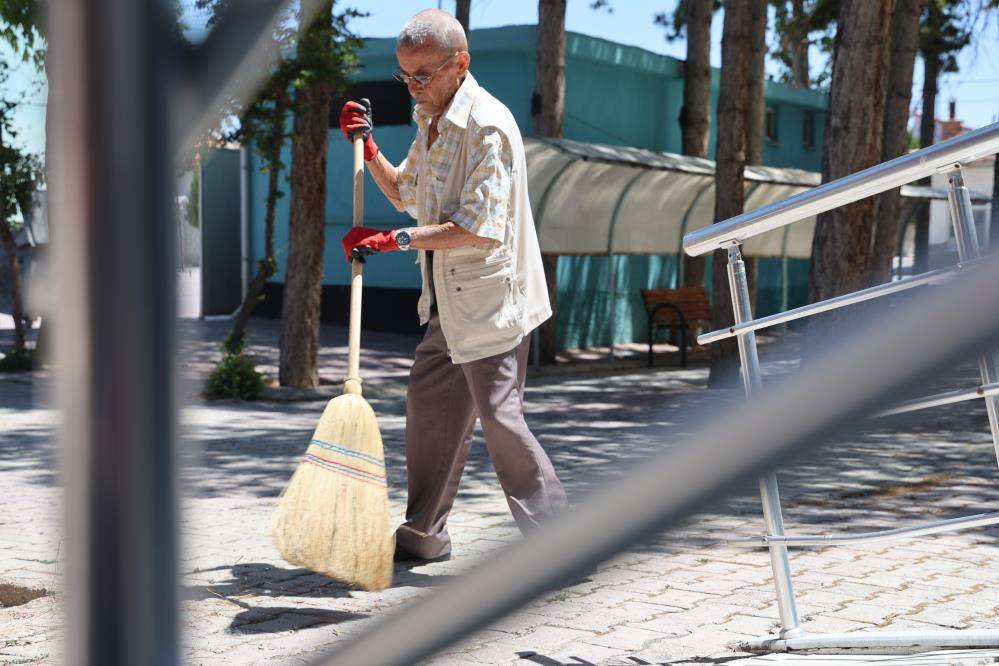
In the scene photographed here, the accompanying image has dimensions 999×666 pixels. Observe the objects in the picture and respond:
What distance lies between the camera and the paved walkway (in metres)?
0.44

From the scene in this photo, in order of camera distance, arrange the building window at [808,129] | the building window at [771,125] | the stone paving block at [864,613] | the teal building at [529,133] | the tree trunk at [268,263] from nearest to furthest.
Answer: the stone paving block at [864,613], the tree trunk at [268,263], the teal building at [529,133], the building window at [771,125], the building window at [808,129]

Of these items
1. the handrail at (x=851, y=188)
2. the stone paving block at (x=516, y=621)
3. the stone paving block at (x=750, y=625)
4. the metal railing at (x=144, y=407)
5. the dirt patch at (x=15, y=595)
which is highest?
the handrail at (x=851, y=188)

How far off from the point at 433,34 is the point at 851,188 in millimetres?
1652

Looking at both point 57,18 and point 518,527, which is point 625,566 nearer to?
point 518,527

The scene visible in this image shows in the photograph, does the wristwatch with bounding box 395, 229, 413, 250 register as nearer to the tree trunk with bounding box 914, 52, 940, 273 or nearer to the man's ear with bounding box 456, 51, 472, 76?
the man's ear with bounding box 456, 51, 472, 76

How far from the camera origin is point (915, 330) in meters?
0.35

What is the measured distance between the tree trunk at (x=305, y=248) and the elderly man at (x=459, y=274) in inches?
293

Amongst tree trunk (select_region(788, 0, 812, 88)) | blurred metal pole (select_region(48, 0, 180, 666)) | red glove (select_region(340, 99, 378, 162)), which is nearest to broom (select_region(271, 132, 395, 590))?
red glove (select_region(340, 99, 378, 162))

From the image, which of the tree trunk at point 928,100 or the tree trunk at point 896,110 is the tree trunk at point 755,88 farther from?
the tree trunk at point 928,100

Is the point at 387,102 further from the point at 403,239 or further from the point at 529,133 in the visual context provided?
the point at 403,239

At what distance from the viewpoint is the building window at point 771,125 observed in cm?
2692

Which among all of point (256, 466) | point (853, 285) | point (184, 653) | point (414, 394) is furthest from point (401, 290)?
point (184, 653)

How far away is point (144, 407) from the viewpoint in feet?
1.40

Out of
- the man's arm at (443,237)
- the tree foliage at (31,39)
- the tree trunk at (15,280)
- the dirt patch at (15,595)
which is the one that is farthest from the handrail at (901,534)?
the tree foliage at (31,39)
